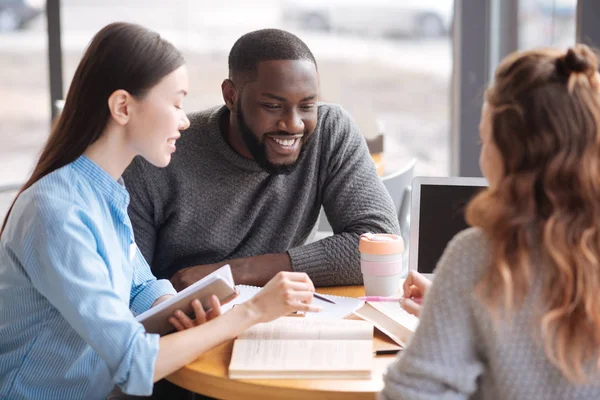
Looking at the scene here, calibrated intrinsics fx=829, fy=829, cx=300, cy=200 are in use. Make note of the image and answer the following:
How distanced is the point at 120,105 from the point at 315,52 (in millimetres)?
4539

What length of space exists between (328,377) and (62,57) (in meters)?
3.44

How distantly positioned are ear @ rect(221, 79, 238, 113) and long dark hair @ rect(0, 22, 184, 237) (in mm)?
589

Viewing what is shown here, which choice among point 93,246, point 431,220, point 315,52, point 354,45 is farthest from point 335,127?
point 354,45

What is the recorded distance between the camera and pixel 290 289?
1.59 metres

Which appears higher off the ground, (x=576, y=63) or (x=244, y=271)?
(x=576, y=63)

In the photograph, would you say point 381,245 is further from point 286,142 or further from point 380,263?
point 286,142

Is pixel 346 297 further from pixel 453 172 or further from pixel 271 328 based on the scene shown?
pixel 453 172

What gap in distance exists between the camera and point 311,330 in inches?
63.8

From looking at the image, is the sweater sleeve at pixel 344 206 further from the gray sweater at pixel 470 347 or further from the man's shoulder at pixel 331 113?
the gray sweater at pixel 470 347

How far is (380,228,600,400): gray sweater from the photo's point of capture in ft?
3.75

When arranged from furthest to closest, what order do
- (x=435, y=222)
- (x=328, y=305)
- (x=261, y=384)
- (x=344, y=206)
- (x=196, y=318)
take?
(x=344, y=206) → (x=435, y=222) → (x=328, y=305) → (x=196, y=318) → (x=261, y=384)

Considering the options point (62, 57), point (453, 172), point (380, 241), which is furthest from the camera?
point (453, 172)

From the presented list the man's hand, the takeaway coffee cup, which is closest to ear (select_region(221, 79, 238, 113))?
the man's hand

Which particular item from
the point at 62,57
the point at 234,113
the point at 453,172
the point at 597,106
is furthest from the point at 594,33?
the point at 62,57
